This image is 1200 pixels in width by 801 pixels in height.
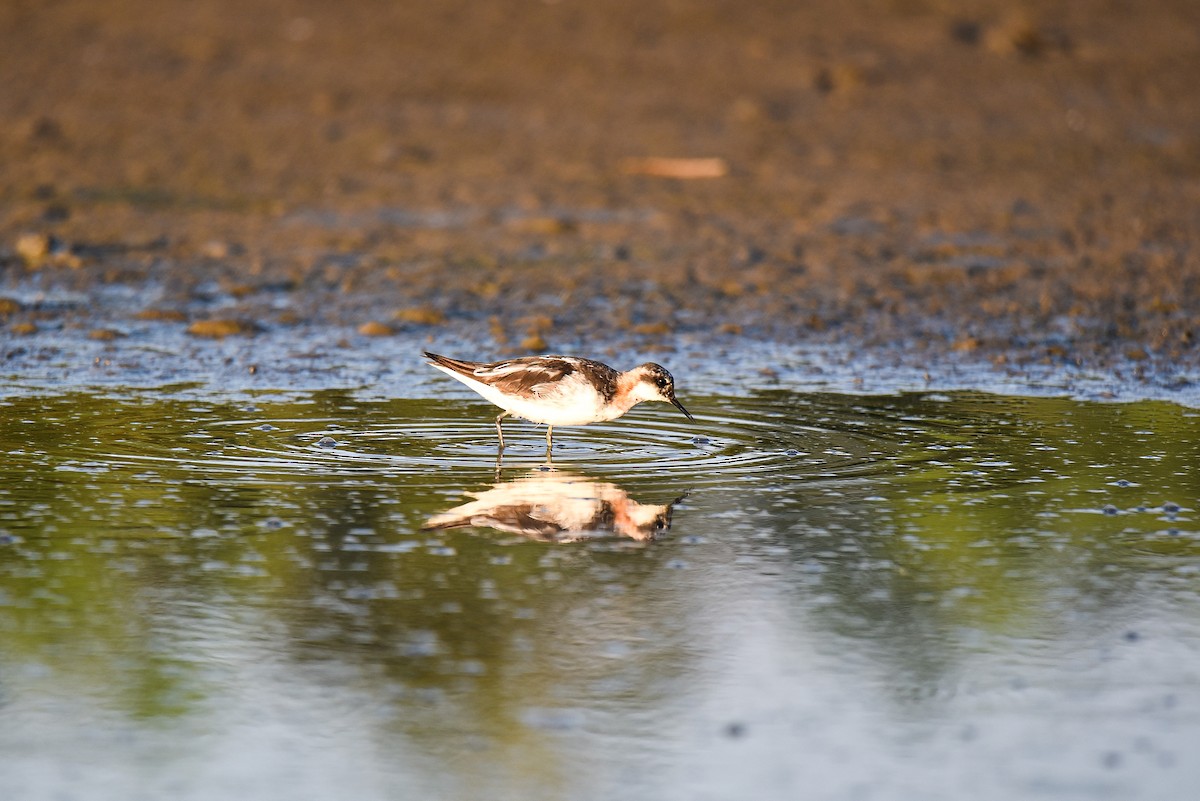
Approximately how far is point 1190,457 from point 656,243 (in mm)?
7529

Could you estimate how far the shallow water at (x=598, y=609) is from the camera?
5.38m

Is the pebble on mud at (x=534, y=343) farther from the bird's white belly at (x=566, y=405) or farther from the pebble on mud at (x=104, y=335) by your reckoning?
the pebble on mud at (x=104, y=335)

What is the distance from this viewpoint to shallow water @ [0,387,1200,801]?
5379 millimetres

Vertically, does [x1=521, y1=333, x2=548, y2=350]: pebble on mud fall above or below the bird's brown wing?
above

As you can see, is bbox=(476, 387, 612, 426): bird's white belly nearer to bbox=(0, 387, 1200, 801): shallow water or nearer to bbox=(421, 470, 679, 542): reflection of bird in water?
bbox=(0, 387, 1200, 801): shallow water

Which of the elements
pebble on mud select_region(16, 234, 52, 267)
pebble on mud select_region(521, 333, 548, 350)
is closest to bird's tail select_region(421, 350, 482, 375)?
pebble on mud select_region(521, 333, 548, 350)

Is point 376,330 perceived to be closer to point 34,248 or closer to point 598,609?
point 34,248

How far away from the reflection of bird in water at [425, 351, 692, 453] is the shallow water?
0.23 metres

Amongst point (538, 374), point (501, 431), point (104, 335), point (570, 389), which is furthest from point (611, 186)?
point (570, 389)

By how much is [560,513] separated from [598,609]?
1.51 m

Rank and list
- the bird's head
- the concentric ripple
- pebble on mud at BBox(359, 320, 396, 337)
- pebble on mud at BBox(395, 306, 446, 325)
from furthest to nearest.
Result: 1. pebble on mud at BBox(395, 306, 446, 325)
2. pebble on mud at BBox(359, 320, 396, 337)
3. the bird's head
4. the concentric ripple

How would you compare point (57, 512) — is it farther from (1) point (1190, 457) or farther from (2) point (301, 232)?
(2) point (301, 232)

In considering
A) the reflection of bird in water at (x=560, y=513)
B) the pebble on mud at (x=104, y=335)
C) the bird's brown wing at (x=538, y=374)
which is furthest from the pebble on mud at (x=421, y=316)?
the reflection of bird in water at (x=560, y=513)

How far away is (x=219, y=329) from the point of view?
43.0ft
